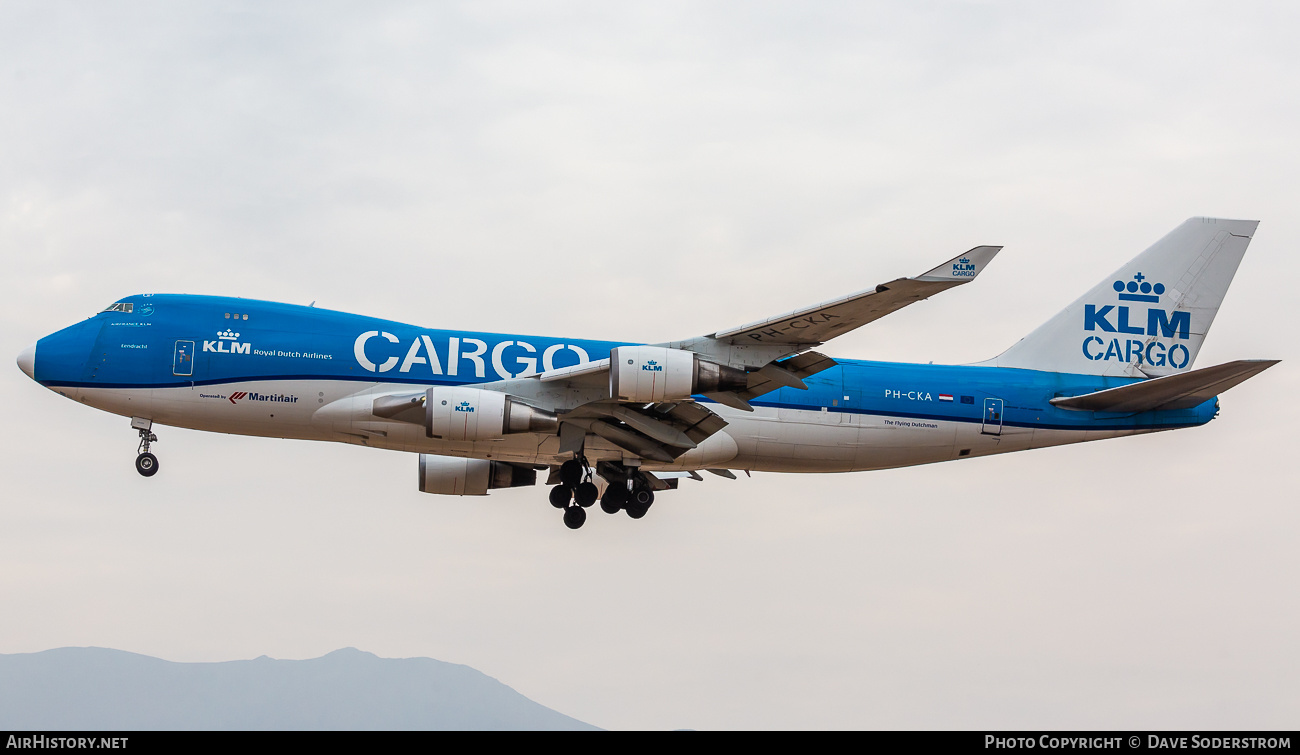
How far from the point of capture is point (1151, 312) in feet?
105

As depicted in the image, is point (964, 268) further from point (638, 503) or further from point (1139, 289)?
point (1139, 289)

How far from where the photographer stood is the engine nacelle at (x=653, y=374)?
75.8 feet

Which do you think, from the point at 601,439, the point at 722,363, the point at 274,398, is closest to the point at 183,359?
the point at 274,398

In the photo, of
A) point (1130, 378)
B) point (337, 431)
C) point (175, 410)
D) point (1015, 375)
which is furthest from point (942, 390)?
point (175, 410)

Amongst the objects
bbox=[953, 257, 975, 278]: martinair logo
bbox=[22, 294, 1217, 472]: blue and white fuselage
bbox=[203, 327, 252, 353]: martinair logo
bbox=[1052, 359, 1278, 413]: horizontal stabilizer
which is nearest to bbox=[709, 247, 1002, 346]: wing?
bbox=[953, 257, 975, 278]: martinair logo

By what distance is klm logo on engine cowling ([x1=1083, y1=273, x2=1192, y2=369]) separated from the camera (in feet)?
103

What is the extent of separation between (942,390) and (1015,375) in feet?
7.87

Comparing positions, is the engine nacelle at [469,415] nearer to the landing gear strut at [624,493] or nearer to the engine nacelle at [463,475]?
the landing gear strut at [624,493]

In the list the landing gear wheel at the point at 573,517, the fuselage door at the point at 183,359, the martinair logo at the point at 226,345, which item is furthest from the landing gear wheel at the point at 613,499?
the fuselage door at the point at 183,359

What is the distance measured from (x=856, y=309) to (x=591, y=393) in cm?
631

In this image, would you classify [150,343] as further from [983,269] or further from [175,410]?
[983,269]

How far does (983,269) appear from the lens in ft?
66.4
